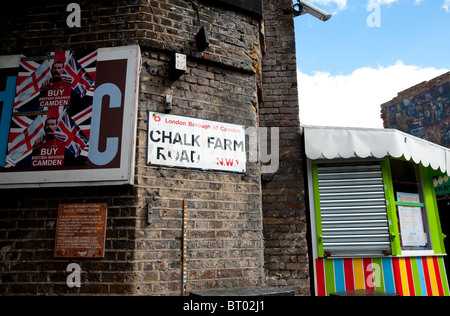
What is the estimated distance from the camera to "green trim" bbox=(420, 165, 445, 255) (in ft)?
17.3

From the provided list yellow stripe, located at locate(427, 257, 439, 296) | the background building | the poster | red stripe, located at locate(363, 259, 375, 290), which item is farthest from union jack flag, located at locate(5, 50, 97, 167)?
yellow stripe, located at locate(427, 257, 439, 296)

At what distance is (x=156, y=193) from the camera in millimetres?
3396

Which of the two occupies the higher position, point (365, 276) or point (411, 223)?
point (411, 223)

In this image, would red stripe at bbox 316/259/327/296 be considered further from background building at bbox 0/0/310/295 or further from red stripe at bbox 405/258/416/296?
red stripe at bbox 405/258/416/296

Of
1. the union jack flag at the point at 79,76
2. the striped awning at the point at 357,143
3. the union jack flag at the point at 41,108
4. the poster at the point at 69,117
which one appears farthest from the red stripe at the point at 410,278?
the union jack flag at the point at 79,76

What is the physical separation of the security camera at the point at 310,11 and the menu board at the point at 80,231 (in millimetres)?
5042

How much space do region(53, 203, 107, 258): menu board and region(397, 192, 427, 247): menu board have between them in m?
4.30

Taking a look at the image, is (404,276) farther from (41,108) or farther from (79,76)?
(41,108)

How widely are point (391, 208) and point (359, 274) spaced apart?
1073mm

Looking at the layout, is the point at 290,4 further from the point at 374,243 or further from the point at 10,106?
the point at 10,106

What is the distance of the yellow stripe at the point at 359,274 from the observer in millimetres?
4605

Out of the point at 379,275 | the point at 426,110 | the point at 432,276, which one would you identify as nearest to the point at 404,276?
the point at 379,275

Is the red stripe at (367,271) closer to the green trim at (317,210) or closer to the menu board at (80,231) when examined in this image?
the green trim at (317,210)

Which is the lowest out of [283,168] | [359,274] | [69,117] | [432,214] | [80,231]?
[359,274]
